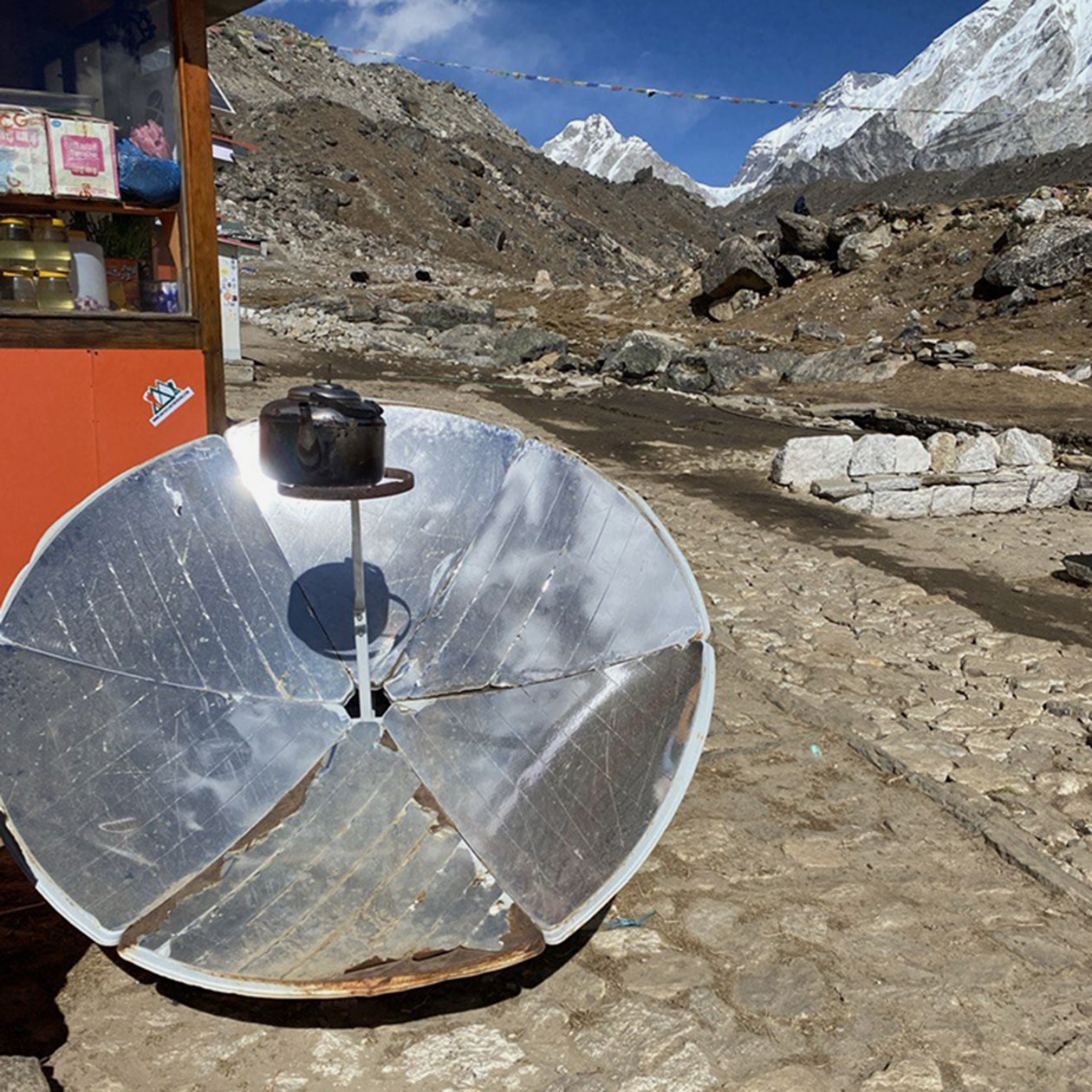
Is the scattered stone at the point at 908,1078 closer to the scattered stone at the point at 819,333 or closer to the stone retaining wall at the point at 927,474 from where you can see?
the stone retaining wall at the point at 927,474

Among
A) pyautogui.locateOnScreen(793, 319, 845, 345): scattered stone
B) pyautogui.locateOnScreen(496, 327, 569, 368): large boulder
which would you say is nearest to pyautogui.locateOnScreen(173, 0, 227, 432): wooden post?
pyautogui.locateOnScreen(496, 327, 569, 368): large boulder

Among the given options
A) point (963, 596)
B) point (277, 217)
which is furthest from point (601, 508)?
point (277, 217)

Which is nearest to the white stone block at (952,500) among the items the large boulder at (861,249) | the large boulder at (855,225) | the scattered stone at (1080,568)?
the scattered stone at (1080,568)

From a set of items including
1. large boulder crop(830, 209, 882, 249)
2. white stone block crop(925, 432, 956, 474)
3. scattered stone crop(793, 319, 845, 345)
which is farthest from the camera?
large boulder crop(830, 209, 882, 249)

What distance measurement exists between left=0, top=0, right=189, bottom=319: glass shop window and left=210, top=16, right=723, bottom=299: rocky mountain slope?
1133 inches

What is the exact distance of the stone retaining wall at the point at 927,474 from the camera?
37.1 feet

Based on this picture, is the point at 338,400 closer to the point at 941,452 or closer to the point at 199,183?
the point at 199,183

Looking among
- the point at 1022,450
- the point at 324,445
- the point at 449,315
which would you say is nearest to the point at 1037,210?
the point at 449,315

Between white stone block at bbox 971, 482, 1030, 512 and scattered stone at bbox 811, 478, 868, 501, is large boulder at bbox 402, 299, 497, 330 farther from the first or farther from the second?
white stone block at bbox 971, 482, 1030, 512

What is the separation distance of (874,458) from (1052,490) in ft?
7.19

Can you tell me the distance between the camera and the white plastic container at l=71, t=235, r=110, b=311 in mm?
5348

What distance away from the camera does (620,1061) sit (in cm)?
314

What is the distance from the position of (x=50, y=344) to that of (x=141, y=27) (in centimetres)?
199

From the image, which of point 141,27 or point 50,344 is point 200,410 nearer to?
point 50,344
